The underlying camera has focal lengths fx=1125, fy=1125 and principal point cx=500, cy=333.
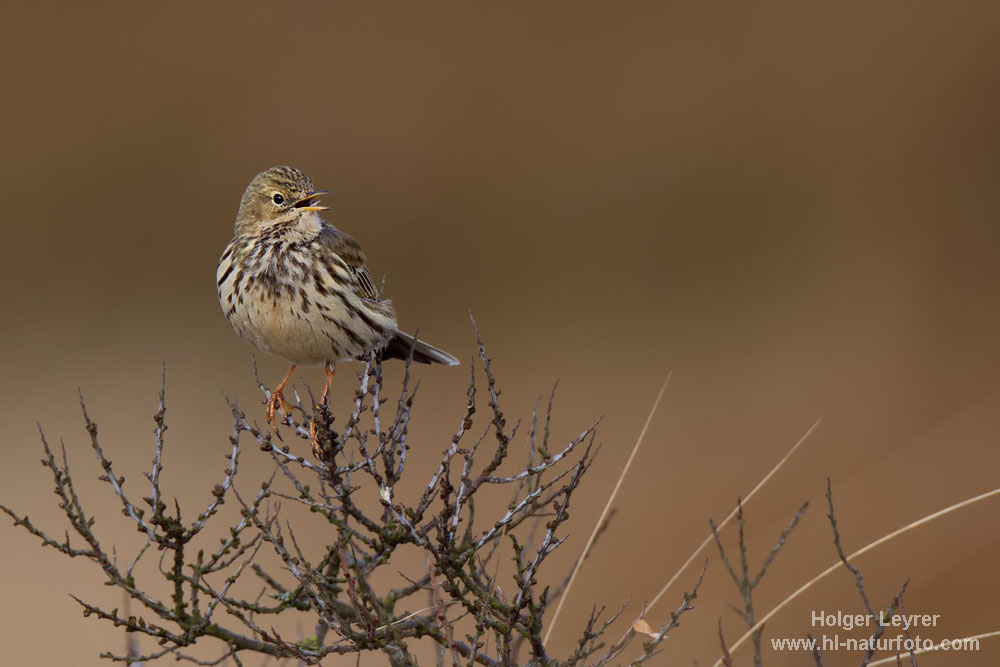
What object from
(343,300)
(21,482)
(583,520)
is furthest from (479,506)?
(343,300)

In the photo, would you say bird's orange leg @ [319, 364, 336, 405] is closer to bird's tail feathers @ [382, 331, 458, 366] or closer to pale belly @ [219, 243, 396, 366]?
pale belly @ [219, 243, 396, 366]

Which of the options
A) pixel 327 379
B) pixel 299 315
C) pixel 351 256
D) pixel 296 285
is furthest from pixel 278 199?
pixel 327 379

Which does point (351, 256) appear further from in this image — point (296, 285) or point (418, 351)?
point (418, 351)

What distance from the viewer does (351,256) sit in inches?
209

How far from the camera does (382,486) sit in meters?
3.30

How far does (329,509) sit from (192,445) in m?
8.92

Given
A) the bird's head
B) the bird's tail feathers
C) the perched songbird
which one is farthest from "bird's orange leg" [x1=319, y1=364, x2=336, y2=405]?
the bird's head

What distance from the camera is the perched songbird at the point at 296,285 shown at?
4887 millimetres

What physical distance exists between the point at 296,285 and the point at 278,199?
55 cm

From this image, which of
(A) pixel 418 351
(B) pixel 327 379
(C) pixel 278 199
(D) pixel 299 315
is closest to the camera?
(D) pixel 299 315

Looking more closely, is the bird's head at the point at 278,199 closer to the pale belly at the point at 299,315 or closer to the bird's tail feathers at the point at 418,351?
the pale belly at the point at 299,315

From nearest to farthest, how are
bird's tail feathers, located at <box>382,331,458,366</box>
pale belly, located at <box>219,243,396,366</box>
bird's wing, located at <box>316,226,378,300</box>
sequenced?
pale belly, located at <box>219,243,396,366</box> < bird's wing, located at <box>316,226,378,300</box> < bird's tail feathers, located at <box>382,331,458,366</box>

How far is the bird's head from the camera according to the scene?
17.2 ft

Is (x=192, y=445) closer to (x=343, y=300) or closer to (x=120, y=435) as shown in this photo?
(x=120, y=435)
